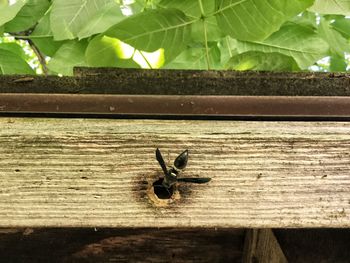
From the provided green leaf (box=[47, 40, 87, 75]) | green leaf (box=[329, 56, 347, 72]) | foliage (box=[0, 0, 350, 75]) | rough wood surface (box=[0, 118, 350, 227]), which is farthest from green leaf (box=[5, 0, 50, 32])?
green leaf (box=[329, 56, 347, 72])

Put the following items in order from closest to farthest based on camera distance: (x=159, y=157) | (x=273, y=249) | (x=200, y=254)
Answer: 1. (x=159, y=157)
2. (x=273, y=249)
3. (x=200, y=254)

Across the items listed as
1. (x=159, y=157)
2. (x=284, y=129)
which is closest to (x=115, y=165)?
(x=159, y=157)

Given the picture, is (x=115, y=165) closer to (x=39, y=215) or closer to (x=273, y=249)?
(x=39, y=215)

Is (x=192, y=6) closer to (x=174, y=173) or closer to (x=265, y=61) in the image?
(x=265, y=61)

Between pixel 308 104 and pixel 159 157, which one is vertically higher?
pixel 308 104

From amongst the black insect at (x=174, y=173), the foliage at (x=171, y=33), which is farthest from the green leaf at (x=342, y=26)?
the black insect at (x=174, y=173)

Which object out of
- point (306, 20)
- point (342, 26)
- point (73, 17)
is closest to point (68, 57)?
point (73, 17)
